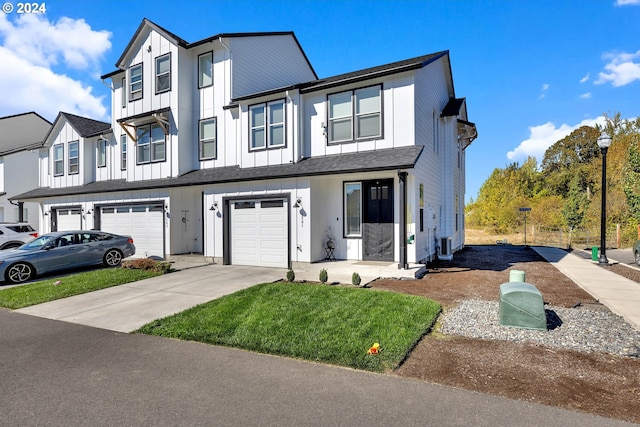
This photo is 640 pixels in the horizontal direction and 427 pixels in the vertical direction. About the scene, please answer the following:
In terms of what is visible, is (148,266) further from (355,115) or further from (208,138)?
(355,115)

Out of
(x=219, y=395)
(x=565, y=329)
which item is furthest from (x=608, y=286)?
(x=219, y=395)

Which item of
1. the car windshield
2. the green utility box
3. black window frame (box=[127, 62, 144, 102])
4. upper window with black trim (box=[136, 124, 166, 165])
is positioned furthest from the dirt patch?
black window frame (box=[127, 62, 144, 102])

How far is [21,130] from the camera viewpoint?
27.2 metres

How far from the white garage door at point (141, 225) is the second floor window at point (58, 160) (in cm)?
692

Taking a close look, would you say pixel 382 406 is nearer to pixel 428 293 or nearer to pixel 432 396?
pixel 432 396

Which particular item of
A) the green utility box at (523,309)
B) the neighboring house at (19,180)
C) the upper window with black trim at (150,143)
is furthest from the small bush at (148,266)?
the neighboring house at (19,180)

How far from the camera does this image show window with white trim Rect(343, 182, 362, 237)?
12.1 m

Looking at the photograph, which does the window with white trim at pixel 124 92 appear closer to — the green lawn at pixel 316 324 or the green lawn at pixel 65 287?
the green lawn at pixel 65 287

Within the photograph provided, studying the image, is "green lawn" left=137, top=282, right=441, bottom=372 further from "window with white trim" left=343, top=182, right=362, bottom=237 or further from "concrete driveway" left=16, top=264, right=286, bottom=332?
"window with white trim" left=343, top=182, right=362, bottom=237

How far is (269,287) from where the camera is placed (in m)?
8.59

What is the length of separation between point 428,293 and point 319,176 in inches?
207

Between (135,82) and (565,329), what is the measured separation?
63.9 feet

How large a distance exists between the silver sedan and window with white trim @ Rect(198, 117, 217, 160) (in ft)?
16.0

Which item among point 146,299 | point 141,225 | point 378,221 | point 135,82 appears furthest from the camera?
point 135,82
